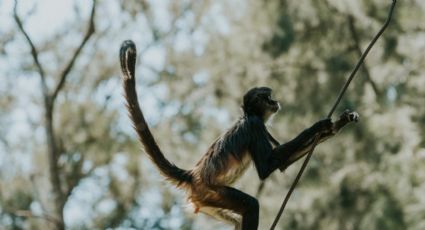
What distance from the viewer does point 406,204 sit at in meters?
10.0

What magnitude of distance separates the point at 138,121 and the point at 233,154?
837mm

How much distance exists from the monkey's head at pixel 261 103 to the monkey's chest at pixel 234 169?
419 millimetres

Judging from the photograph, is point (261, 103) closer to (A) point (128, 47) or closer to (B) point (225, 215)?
(B) point (225, 215)

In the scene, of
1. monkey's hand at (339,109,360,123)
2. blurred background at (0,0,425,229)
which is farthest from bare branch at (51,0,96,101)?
monkey's hand at (339,109,360,123)

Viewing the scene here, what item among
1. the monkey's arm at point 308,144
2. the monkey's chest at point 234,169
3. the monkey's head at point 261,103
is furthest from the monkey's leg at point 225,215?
the monkey's head at point 261,103

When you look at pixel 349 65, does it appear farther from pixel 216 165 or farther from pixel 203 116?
pixel 216 165

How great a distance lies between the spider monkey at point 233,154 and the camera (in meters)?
5.49

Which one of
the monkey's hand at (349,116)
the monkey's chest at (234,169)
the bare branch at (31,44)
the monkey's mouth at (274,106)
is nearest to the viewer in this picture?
the monkey's hand at (349,116)

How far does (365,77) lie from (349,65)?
52 centimetres

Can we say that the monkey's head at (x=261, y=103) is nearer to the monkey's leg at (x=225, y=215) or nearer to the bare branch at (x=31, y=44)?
the monkey's leg at (x=225, y=215)

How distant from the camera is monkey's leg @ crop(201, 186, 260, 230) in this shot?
18.1 ft

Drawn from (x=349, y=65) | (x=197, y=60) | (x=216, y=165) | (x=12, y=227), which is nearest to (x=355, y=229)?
(x=349, y=65)

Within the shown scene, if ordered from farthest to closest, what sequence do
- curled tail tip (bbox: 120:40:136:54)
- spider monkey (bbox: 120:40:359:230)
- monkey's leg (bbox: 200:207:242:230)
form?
monkey's leg (bbox: 200:207:242:230)
spider monkey (bbox: 120:40:359:230)
curled tail tip (bbox: 120:40:136:54)

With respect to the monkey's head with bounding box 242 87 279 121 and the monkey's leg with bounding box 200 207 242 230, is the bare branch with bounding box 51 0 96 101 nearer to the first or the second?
the monkey's head with bounding box 242 87 279 121
